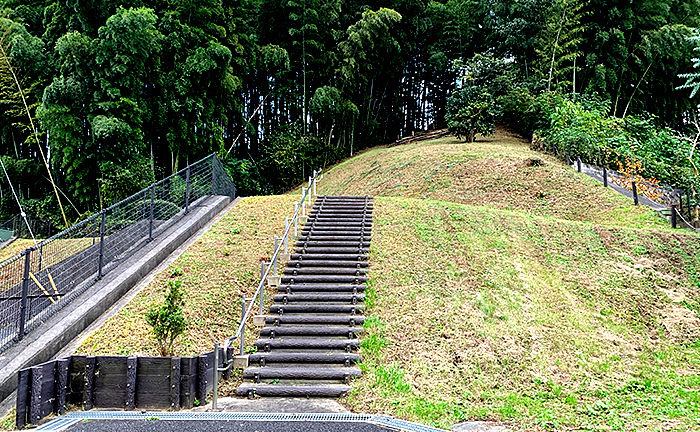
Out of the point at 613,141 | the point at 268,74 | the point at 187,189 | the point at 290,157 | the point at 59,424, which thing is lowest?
the point at 59,424

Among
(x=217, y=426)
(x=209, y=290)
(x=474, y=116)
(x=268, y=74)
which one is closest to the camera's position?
(x=217, y=426)

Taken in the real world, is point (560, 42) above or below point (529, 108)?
above

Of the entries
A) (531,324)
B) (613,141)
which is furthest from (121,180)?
(613,141)

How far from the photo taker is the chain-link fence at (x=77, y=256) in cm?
652

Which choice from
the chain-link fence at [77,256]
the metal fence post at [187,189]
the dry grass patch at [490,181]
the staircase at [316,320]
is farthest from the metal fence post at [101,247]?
the dry grass patch at [490,181]

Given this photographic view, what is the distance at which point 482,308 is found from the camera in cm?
806

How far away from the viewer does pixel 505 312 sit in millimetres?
7992

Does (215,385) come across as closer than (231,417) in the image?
No

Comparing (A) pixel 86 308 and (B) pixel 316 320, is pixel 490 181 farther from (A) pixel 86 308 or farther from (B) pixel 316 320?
(A) pixel 86 308

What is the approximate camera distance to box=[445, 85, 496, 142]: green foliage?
2259 cm

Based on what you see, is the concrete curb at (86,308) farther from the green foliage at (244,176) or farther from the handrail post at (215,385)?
the green foliage at (244,176)

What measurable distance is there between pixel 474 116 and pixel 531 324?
1630cm

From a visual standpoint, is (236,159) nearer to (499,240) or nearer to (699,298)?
(499,240)

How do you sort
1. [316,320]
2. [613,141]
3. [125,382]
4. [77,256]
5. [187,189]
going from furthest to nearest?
1. [613,141]
2. [187,189]
3. [77,256]
4. [316,320]
5. [125,382]
